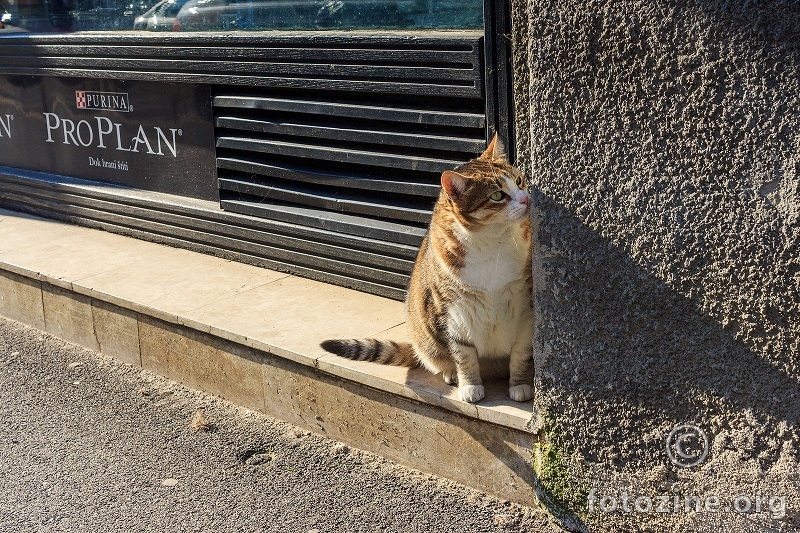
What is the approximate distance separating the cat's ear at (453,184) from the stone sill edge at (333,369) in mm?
779

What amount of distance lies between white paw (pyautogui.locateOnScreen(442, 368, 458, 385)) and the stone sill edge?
0.10m

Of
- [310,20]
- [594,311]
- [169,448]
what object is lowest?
[169,448]

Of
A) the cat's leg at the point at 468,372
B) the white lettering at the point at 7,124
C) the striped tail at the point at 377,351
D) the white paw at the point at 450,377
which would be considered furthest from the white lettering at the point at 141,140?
the cat's leg at the point at 468,372

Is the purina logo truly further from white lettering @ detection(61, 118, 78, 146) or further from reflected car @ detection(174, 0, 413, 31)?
reflected car @ detection(174, 0, 413, 31)

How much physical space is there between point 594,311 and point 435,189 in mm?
1402

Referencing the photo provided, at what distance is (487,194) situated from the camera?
3193 millimetres

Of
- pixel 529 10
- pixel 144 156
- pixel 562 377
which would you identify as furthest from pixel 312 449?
pixel 144 156

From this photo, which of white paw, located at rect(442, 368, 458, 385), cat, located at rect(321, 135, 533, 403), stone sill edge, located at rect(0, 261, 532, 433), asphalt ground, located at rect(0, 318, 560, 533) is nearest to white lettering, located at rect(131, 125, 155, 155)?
stone sill edge, located at rect(0, 261, 532, 433)

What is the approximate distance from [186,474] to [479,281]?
1452mm

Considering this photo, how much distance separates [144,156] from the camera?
5699mm

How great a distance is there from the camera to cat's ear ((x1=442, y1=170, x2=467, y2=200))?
3193 millimetres

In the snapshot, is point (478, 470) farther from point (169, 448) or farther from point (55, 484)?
point (55, 484)

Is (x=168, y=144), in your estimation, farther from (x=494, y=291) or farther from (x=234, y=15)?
(x=494, y=291)

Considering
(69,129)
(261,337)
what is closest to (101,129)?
(69,129)
